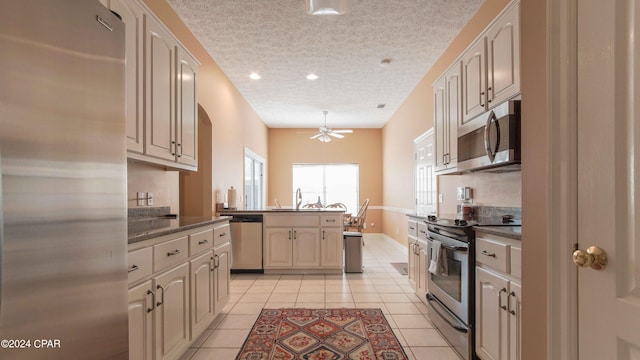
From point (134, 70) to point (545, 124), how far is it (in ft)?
7.04

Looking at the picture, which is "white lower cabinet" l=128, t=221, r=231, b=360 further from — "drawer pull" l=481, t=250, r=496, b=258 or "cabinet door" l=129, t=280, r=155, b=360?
"drawer pull" l=481, t=250, r=496, b=258

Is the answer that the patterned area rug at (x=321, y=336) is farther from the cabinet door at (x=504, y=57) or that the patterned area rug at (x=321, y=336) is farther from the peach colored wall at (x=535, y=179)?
the cabinet door at (x=504, y=57)

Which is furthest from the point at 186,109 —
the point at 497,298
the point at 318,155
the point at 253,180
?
the point at 318,155

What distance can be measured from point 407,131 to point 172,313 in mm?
5075

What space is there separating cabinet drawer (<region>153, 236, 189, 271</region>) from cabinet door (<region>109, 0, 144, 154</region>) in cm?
62

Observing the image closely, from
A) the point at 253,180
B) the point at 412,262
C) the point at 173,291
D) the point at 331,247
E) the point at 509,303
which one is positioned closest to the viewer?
the point at 509,303

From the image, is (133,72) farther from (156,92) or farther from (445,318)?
(445,318)

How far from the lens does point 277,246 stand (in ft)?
14.1

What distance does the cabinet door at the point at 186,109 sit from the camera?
8.13 feet

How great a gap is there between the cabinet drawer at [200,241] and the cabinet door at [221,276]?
0.49 feet

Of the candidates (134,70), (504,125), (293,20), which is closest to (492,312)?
(504,125)

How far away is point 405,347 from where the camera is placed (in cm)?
226

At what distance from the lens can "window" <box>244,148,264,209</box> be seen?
6262mm

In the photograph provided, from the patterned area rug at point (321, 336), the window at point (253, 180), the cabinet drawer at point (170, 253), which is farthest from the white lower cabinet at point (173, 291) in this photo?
the window at point (253, 180)
